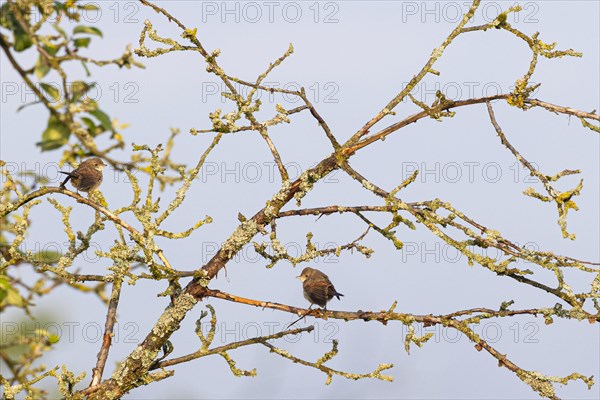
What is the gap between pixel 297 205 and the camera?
653cm

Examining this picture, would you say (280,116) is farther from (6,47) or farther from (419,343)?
(6,47)

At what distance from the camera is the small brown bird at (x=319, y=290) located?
8680 millimetres

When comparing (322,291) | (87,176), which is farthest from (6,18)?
(87,176)

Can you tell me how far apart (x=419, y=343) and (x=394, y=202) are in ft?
3.61

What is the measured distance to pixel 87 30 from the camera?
10.7 feet

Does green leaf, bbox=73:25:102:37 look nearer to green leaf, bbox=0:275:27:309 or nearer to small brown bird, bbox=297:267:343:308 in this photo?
green leaf, bbox=0:275:27:309

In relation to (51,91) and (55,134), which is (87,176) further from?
(55,134)

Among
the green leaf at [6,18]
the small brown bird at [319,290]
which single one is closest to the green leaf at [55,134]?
the green leaf at [6,18]

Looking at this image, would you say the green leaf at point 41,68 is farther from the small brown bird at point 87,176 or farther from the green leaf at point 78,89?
the small brown bird at point 87,176

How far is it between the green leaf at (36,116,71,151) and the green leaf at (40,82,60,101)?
153 mm

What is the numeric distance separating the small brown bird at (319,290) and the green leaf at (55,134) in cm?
571

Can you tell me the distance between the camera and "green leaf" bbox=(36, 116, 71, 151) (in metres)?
3.18

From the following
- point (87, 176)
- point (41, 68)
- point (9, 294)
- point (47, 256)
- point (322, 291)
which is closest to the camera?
point (41, 68)

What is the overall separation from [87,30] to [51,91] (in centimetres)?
29
